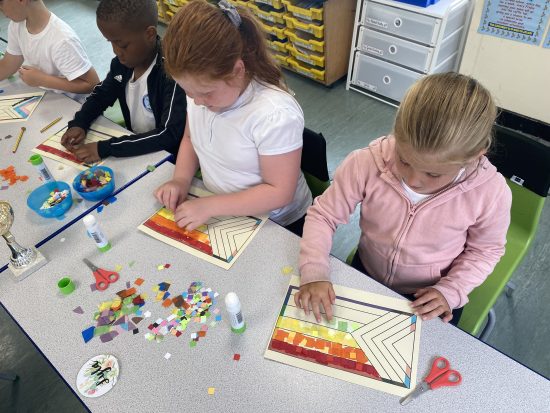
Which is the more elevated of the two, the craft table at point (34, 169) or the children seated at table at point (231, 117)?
the children seated at table at point (231, 117)

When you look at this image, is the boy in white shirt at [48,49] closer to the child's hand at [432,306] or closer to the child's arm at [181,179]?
the child's arm at [181,179]

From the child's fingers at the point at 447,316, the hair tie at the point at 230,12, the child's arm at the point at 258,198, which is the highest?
the hair tie at the point at 230,12

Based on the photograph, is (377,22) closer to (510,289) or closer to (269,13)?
(269,13)

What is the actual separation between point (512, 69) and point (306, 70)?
1309 mm

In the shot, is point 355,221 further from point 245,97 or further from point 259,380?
point 259,380

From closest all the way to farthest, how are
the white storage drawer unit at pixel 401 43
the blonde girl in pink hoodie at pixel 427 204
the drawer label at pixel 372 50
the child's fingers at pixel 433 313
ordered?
1. the blonde girl in pink hoodie at pixel 427 204
2. the child's fingers at pixel 433 313
3. the white storage drawer unit at pixel 401 43
4. the drawer label at pixel 372 50

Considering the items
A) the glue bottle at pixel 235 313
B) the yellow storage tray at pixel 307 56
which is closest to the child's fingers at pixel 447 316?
the glue bottle at pixel 235 313

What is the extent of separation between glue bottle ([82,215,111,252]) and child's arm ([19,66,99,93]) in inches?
36.3

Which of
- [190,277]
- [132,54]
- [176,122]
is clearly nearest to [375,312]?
[190,277]

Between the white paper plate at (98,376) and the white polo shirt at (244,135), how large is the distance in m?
0.57

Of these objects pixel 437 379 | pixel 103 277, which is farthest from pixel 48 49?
pixel 437 379

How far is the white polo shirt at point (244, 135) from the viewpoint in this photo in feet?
3.24

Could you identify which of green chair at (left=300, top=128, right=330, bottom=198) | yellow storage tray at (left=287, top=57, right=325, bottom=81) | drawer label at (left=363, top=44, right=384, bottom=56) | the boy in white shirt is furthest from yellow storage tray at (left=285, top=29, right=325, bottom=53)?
green chair at (left=300, top=128, right=330, bottom=198)

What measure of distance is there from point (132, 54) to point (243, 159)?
0.57 metres
